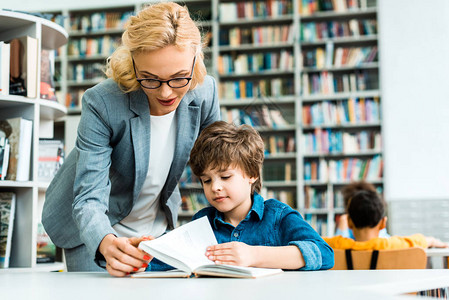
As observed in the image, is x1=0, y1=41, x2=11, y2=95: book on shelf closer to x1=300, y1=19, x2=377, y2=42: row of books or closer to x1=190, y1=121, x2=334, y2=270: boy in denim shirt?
x1=190, y1=121, x2=334, y2=270: boy in denim shirt

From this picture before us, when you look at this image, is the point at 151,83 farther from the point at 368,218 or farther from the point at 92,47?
the point at 92,47

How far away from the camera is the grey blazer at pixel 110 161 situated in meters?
1.27

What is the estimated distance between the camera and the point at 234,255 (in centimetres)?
109

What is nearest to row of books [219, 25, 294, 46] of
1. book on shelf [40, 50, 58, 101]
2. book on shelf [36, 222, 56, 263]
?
book on shelf [40, 50, 58, 101]

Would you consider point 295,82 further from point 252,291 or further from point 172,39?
point 252,291

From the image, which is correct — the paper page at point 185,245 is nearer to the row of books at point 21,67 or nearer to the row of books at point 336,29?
the row of books at point 21,67

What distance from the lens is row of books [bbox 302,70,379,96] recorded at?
198 inches

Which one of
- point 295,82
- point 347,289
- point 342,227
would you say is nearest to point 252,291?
point 347,289

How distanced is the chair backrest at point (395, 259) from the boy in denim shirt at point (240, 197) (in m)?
0.72

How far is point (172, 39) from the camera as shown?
125cm

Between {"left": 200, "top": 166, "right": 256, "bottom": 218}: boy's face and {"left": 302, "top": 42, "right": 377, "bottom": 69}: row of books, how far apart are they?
12.8 ft

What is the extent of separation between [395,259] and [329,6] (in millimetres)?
3713

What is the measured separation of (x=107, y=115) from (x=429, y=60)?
4465 mm

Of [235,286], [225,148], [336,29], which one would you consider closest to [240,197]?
[225,148]
